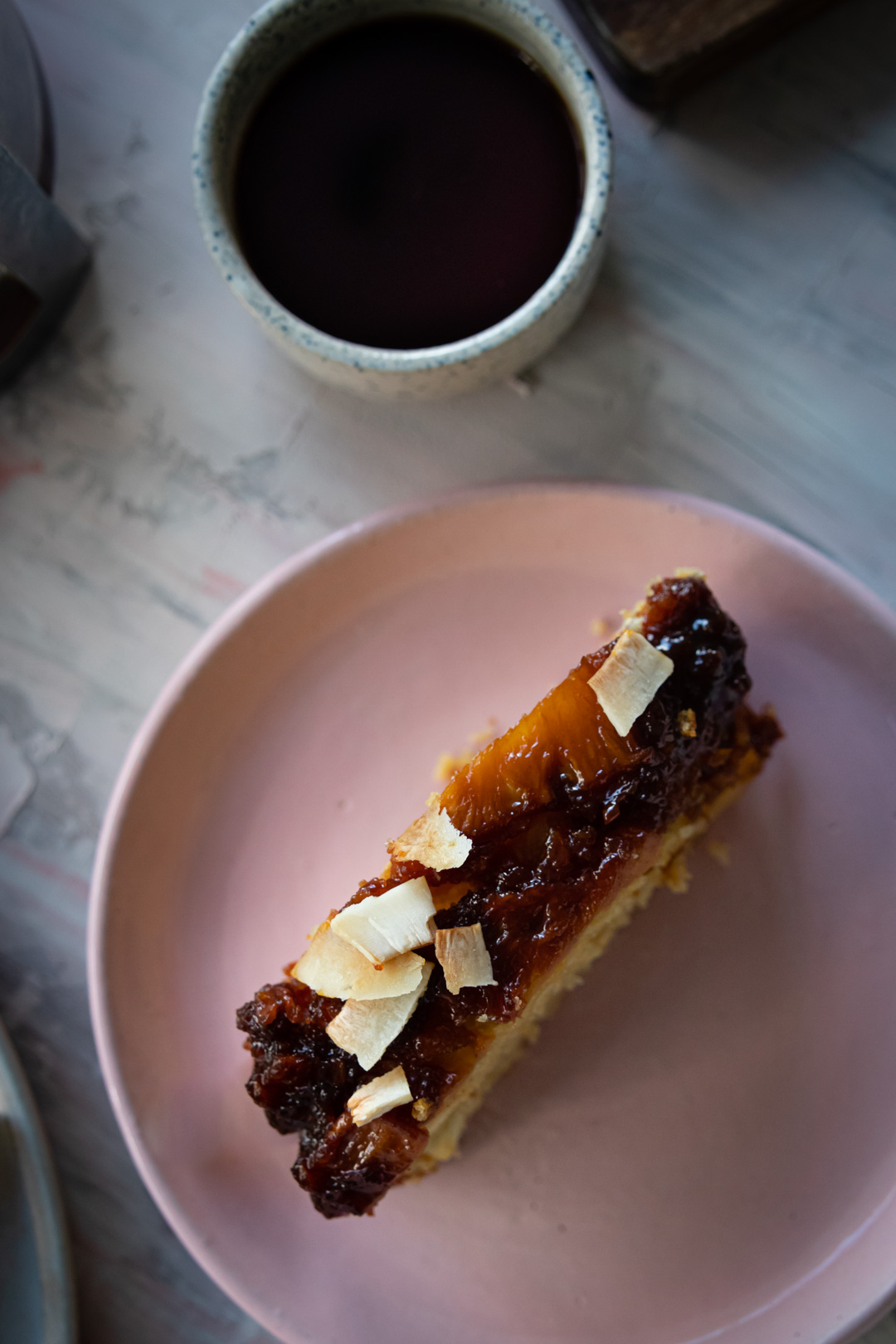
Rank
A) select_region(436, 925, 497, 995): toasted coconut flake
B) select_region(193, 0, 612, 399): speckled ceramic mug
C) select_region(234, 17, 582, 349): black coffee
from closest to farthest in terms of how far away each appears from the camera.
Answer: select_region(436, 925, 497, 995): toasted coconut flake → select_region(193, 0, 612, 399): speckled ceramic mug → select_region(234, 17, 582, 349): black coffee

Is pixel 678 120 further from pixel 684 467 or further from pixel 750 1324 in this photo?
pixel 750 1324

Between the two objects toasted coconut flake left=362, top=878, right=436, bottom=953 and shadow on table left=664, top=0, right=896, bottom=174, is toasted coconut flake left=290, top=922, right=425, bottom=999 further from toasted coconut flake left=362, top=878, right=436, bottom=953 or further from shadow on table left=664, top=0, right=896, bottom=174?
shadow on table left=664, top=0, right=896, bottom=174

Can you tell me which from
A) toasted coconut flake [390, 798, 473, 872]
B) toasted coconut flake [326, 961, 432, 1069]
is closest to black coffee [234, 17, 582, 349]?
toasted coconut flake [390, 798, 473, 872]

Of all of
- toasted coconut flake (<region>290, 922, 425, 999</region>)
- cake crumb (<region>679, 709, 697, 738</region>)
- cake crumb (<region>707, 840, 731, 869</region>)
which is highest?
toasted coconut flake (<region>290, 922, 425, 999</region>)

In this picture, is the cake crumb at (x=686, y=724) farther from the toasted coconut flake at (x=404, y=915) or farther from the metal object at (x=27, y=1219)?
the metal object at (x=27, y=1219)

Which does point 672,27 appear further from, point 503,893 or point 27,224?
point 503,893

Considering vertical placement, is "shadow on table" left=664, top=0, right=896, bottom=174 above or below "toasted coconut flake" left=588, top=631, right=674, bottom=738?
above

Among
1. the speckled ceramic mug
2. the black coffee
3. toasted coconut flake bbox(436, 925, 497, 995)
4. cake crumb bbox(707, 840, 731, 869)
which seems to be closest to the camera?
toasted coconut flake bbox(436, 925, 497, 995)
